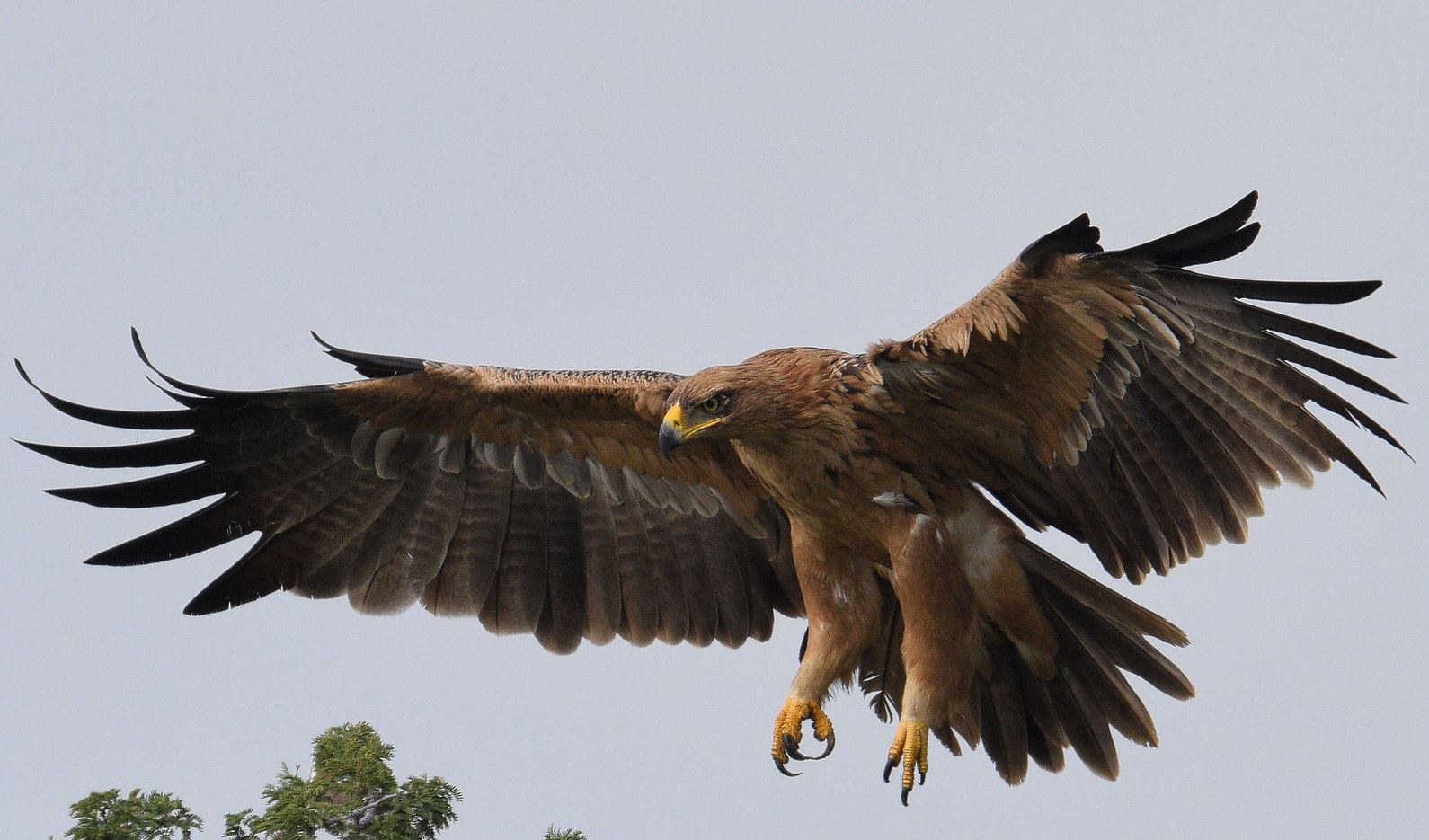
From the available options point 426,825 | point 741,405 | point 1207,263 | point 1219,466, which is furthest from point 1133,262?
point 426,825

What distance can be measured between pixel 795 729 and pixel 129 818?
3.11 metres

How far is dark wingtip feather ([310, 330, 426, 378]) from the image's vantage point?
28.2 ft

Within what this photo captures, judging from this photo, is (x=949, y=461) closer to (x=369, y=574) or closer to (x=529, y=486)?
(x=529, y=486)

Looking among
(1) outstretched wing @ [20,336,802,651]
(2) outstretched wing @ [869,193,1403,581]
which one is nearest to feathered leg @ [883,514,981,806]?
(2) outstretched wing @ [869,193,1403,581]

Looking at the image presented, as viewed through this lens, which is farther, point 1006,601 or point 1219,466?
point 1006,601

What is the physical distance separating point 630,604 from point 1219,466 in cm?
362

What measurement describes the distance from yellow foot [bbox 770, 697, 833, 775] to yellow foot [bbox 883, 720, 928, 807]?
51cm

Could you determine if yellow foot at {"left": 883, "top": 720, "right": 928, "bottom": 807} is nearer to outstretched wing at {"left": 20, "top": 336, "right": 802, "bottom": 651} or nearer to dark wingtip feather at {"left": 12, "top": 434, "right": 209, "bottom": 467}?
outstretched wing at {"left": 20, "top": 336, "right": 802, "bottom": 651}

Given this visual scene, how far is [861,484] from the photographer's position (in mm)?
7922

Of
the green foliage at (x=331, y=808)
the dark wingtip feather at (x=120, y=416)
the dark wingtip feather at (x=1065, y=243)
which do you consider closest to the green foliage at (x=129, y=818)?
the green foliage at (x=331, y=808)

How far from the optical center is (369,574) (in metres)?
9.53

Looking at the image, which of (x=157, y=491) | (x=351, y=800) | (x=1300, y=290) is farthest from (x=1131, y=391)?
(x=157, y=491)

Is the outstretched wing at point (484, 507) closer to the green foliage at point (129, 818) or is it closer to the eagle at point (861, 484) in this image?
the eagle at point (861, 484)

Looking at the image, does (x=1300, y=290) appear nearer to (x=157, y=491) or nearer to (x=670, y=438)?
(x=670, y=438)
